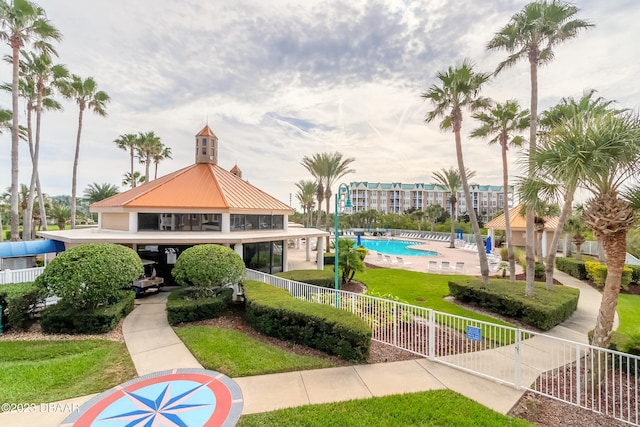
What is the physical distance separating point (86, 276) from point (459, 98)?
17361 millimetres

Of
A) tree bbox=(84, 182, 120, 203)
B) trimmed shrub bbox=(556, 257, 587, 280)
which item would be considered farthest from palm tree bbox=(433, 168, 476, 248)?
tree bbox=(84, 182, 120, 203)

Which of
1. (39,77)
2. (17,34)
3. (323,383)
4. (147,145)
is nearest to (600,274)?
(323,383)

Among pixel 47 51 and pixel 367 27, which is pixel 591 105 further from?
pixel 47 51

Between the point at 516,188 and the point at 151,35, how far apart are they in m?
16.8

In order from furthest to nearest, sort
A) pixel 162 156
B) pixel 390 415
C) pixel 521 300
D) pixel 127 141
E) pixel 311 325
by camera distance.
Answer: pixel 162 156
pixel 127 141
pixel 521 300
pixel 311 325
pixel 390 415

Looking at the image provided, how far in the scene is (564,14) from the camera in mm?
11391

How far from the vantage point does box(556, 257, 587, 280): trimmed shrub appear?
19391 mm

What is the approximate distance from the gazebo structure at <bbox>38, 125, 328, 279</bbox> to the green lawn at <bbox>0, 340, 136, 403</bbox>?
639 cm

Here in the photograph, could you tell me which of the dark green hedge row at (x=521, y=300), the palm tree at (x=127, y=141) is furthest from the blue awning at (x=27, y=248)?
the palm tree at (x=127, y=141)

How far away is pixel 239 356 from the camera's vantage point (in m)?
7.39

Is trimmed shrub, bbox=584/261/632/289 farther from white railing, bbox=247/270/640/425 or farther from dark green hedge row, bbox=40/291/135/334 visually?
dark green hedge row, bbox=40/291/135/334

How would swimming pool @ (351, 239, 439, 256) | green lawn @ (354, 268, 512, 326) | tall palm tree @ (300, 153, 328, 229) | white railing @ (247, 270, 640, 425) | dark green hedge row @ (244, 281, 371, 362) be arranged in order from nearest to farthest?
white railing @ (247, 270, 640, 425) → dark green hedge row @ (244, 281, 371, 362) → green lawn @ (354, 268, 512, 326) → tall palm tree @ (300, 153, 328, 229) → swimming pool @ (351, 239, 439, 256)

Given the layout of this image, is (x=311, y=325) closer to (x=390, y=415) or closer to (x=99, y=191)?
(x=390, y=415)

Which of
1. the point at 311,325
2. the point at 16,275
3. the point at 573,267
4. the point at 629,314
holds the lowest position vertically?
the point at 629,314
